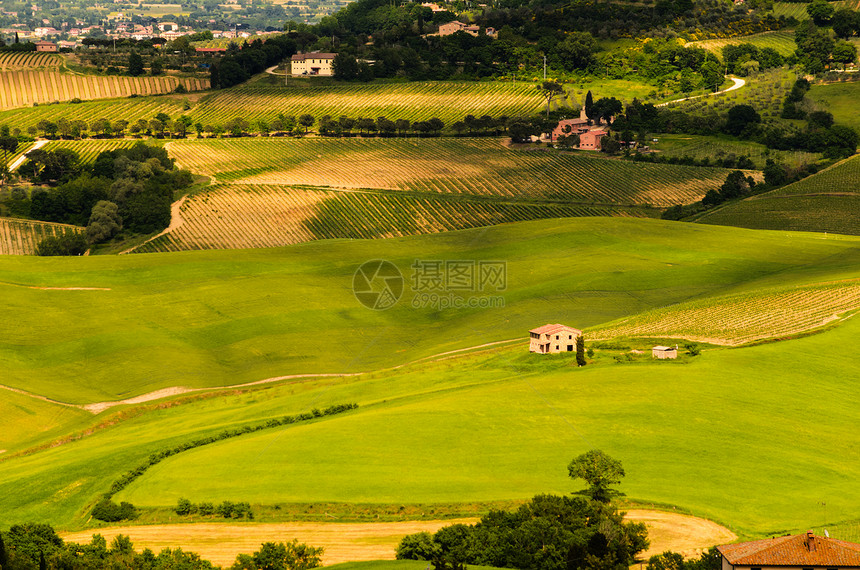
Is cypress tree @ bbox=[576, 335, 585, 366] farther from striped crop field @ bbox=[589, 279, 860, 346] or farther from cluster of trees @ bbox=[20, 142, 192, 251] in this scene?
cluster of trees @ bbox=[20, 142, 192, 251]

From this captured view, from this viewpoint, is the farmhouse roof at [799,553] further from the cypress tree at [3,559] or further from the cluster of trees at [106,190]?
the cluster of trees at [106,190]

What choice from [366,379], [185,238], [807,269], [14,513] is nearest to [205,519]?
[14,513]

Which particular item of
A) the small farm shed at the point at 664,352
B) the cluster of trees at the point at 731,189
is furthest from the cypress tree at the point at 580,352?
the cluster of trees at the point at 731,189

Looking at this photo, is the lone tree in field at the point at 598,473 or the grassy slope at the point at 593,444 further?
the grassy slope at the point at 593,444

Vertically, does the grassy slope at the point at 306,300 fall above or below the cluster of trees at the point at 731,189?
below

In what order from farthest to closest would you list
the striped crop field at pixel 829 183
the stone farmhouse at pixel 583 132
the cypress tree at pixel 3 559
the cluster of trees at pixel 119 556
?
1. the stone farmhouse at pixel 583 132
2. the striped crop field at pixel 829 183
3. the cluster of trees at pixel 119 556
4. the cypress tree at pixel 3 559

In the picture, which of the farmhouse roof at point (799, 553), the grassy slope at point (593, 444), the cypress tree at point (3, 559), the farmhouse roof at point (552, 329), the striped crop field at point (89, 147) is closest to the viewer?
the farmhouse roof at point (799, 553)

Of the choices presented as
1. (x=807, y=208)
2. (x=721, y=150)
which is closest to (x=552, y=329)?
(x=807, y=208)
